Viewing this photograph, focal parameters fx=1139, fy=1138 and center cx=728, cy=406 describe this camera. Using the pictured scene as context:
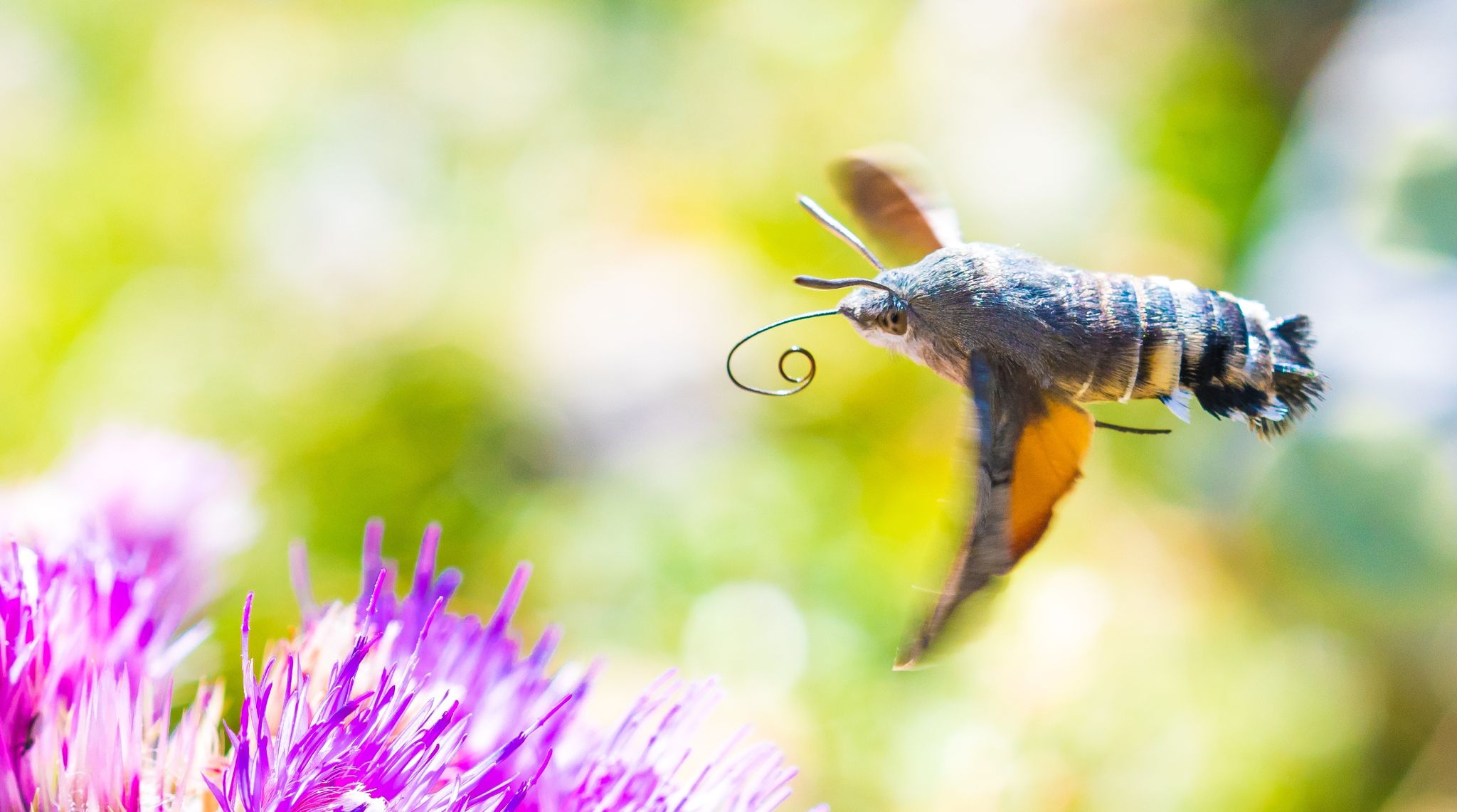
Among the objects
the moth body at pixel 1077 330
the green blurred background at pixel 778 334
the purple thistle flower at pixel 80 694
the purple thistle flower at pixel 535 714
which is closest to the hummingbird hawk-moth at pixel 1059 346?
the moth body at pixel 1077 330

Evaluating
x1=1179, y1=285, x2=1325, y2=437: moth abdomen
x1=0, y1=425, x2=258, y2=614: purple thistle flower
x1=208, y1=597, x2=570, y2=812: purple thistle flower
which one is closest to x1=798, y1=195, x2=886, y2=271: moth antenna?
x1=1179, y1=285, x2=1325, y2=437: moth abdomen

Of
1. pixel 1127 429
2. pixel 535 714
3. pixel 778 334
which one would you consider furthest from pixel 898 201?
pixel 778 334

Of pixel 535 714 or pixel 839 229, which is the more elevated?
pixel 839 229

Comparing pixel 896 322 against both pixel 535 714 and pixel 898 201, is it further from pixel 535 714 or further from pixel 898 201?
pixel 535 714

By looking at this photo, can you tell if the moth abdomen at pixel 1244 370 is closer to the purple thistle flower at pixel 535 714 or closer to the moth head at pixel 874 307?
the moth head at pixel 874 307

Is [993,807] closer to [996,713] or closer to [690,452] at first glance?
[996,713]

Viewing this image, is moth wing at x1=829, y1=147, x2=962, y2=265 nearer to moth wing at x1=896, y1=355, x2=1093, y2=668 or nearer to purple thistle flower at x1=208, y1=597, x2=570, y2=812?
moth wing at x1=896, y1=355, x2=1093, y2=668
